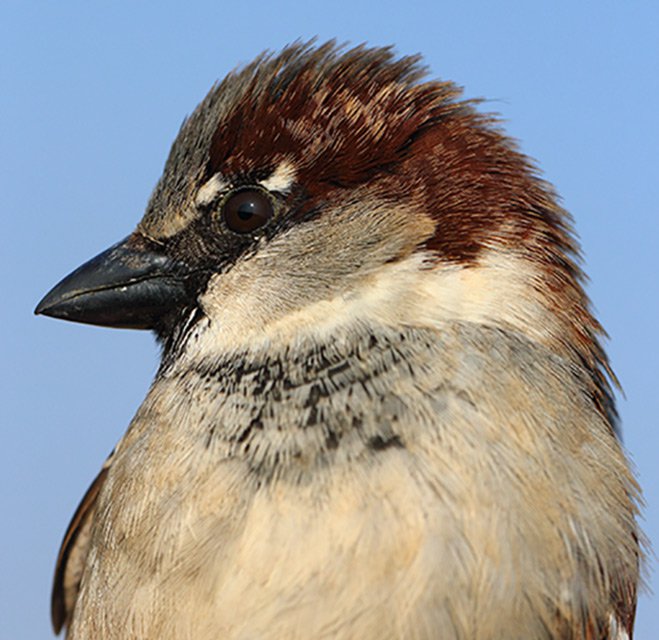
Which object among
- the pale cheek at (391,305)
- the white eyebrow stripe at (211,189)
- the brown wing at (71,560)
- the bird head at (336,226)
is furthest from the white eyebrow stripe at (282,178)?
the brown wing at (71,560)

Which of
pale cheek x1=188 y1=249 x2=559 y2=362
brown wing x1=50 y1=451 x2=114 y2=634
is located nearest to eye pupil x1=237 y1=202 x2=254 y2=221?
pale cheek x1=188 y1=249 x2=559 y2=362

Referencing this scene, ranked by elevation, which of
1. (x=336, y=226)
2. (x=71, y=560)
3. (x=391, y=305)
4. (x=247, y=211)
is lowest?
(x=71, y=560)

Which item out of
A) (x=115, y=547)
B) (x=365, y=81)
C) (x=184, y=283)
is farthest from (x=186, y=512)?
(x=365, y=81)

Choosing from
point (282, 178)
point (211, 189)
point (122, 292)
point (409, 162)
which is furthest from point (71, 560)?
point (409, 162)

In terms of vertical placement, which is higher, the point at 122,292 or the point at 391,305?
the point at 122,292

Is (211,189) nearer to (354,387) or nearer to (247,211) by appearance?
(247,211)

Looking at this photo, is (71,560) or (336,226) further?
(71,560)

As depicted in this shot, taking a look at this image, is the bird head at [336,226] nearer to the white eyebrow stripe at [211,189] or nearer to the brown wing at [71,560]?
the white eyebrow stripe at [211,189]
